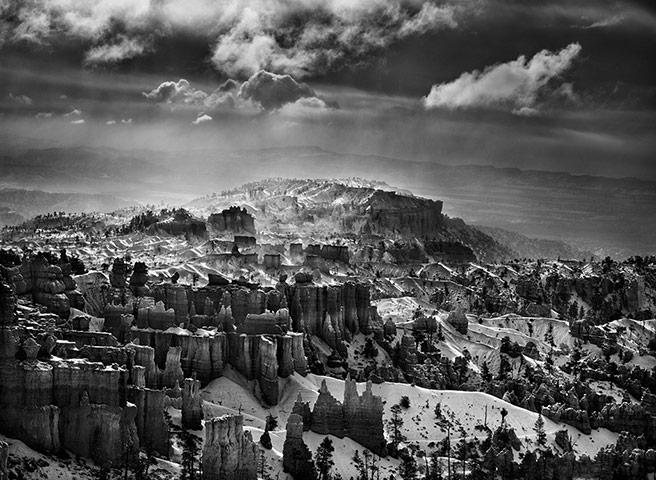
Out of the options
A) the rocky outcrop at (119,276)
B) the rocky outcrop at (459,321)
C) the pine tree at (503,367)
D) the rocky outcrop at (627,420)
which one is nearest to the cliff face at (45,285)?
the rocky outcrop at (119,276)

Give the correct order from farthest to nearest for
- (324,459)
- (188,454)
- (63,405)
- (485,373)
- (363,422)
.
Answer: (485,373) → (363,422) → (324,459) → (188,454) → (63,405)

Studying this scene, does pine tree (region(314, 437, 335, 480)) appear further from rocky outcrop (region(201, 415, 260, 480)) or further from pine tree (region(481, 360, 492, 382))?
pine tree (region(481, 360, 492, 382))

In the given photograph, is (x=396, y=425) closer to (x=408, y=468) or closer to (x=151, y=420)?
(x=408, y=468)

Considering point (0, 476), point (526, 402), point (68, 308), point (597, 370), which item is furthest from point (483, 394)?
point (0, 476)

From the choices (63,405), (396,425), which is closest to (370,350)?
(396,425)

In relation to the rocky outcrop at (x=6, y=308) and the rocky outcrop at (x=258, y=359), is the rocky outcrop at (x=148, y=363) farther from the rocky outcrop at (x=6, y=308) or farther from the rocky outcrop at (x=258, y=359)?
the rocky outcrop at (x=6, y=308)

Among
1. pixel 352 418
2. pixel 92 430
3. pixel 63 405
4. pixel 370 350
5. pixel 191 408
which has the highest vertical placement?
pixel 63 405

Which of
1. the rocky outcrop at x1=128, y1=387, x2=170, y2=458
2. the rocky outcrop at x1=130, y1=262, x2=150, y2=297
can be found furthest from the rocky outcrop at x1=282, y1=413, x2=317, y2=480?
the rocky outcrop at x1=130, y1=262, x2=150, y2=297
